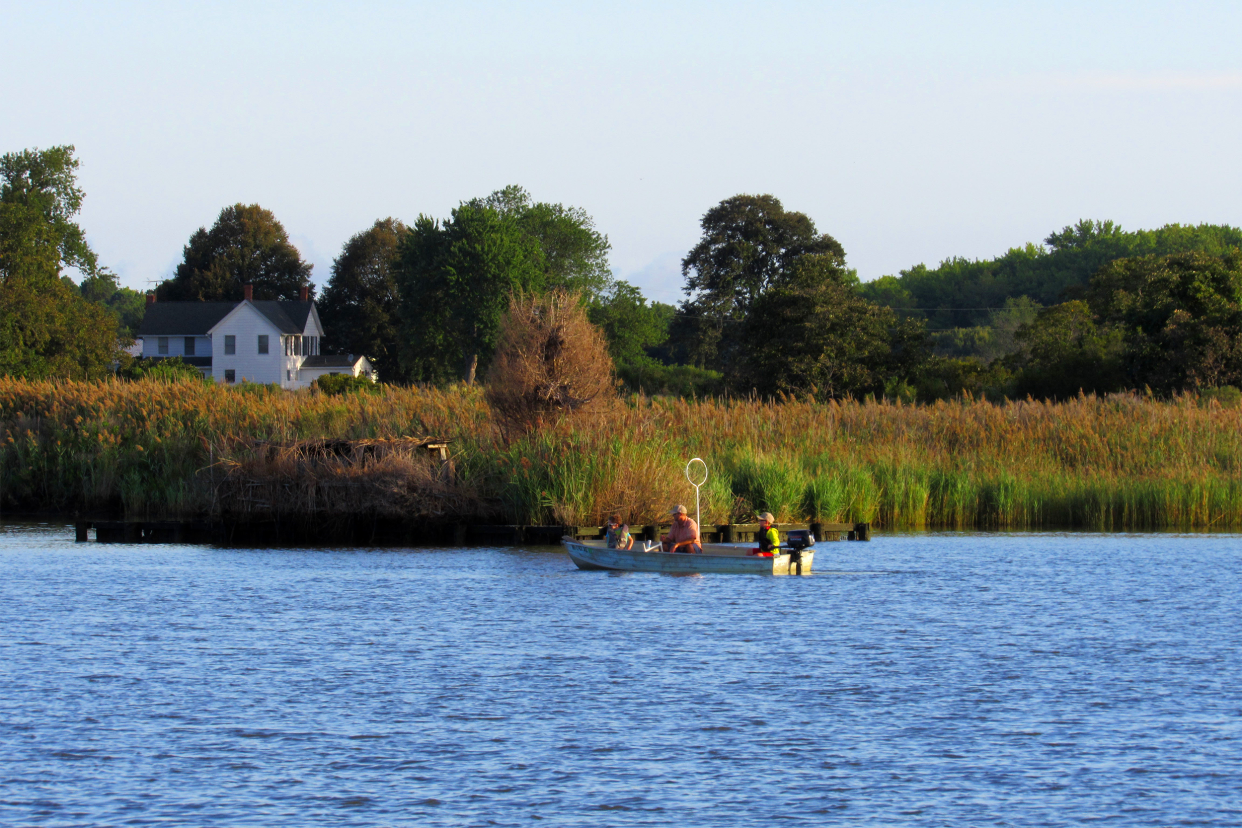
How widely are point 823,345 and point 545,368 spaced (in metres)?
29.6

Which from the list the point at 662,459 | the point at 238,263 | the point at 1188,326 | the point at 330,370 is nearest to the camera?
the point at 662,459

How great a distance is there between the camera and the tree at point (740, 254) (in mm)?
88875

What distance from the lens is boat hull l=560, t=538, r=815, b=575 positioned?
85.9 ft

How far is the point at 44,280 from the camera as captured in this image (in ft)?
259

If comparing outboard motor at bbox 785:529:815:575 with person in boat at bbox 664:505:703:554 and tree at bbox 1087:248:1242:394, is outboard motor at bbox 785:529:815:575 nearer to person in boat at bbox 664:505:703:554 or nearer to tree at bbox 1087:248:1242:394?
person in boat at bbox 664:505:703:554

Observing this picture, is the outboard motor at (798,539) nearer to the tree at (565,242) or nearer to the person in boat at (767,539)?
the person in boat at (767,539)

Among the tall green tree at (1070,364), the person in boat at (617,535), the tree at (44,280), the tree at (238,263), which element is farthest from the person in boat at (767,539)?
the tree at (238,263)

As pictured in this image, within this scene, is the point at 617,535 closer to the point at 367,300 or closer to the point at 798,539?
the point at 798,539

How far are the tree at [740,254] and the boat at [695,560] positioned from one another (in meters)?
61.4

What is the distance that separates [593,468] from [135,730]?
17.7m

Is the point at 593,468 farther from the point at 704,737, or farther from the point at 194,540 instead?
the point at 704,737

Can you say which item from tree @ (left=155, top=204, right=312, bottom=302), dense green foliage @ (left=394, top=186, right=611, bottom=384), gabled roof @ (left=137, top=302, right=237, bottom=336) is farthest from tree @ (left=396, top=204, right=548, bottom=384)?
tree @ (left=155, top=204, right=312, bottom=302)

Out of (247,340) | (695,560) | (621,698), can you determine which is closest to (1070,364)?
(695,560)

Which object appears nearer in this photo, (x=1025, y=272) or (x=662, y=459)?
(x=662, y=459)
